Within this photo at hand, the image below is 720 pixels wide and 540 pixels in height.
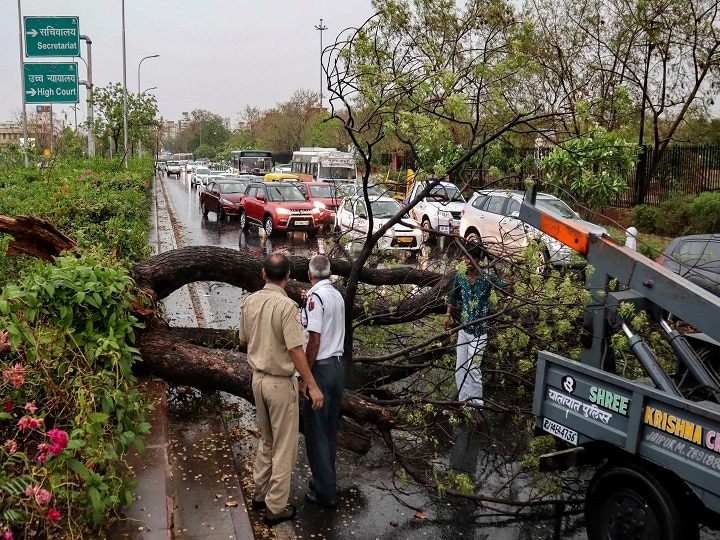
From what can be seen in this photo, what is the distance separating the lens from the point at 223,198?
28.5 m

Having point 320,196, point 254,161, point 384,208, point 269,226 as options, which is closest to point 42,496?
point 384,208

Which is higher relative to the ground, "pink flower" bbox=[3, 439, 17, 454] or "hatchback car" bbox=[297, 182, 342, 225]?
A: "pink flower" bbox=[3, 439, 17, 454]

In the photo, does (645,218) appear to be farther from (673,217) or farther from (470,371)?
(470,371)

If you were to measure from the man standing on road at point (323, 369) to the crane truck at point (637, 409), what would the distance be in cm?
143

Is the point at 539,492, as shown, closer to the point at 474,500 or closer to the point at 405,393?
the point at 474,500

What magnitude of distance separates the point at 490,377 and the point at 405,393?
121 cm

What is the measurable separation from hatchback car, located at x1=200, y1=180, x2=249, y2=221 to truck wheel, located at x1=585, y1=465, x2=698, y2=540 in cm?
2349

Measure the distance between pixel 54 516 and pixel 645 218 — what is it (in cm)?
2201

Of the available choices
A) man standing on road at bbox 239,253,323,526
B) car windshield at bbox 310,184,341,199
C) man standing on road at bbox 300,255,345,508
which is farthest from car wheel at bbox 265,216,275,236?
man standing on road at bbox 239,253,323,526

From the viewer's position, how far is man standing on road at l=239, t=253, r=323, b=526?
4953 millimetres

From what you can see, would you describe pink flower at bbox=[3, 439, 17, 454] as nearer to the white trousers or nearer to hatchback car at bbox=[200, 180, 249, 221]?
the white trousers

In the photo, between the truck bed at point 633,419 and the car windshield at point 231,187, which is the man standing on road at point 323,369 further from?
the car windshield at point 231,187

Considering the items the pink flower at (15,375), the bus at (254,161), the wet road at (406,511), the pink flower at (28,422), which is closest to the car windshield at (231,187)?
the wet road at (406,511)

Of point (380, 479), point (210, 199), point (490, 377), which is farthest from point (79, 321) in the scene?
point (210, 199)
